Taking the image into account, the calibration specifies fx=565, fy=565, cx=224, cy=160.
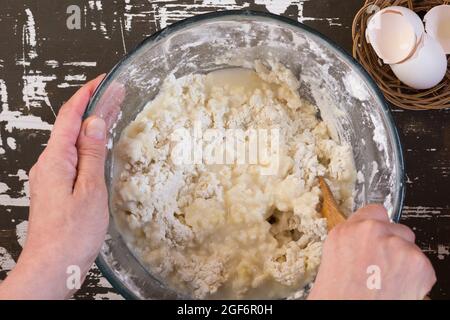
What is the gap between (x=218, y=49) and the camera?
3.81 feet

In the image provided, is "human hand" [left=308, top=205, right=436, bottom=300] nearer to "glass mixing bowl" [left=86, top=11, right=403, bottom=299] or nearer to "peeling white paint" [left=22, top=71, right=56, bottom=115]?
"glass mixing bowl" [left=86, top=11, right=403, bottom=299]

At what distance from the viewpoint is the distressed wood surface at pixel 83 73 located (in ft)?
4.06

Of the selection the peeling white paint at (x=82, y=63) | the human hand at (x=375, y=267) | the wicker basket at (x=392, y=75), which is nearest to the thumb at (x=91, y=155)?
the peeling white paint at (x=82, y=63)

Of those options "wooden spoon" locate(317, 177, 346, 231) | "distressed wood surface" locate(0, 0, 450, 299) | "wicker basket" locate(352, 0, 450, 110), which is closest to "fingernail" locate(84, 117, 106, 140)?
"distressed wood surface" locate(0, 0, 450, 299)

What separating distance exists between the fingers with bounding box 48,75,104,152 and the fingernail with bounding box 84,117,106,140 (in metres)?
0.02

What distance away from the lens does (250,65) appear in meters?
1.18

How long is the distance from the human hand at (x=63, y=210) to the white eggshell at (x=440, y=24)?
0.71 meters

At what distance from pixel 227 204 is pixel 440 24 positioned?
0.59 meters

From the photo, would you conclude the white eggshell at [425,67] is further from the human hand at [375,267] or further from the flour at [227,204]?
the human hand at [375,267]

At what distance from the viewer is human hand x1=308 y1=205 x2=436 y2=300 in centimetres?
84

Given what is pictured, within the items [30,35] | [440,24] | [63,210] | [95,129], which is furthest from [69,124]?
[440,24]

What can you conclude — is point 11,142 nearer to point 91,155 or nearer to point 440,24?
point 91,155
